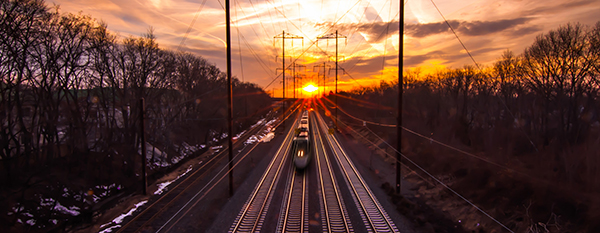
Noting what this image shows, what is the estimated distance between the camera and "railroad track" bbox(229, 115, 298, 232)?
12392 millimetres

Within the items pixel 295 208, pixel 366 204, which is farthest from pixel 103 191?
pixel 366 204

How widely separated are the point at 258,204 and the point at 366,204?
5.96 metres

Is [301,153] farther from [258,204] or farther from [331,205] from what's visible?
[331,205]

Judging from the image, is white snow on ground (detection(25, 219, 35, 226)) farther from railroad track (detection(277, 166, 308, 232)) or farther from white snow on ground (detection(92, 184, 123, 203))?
railroad track (detection(277, 166, 308, 232))

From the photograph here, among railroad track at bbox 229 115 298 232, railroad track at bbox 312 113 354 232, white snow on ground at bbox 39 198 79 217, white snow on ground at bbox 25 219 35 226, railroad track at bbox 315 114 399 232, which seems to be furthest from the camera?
white snow on ground at bbox 39 198 79 217

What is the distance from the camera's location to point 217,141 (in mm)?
44344

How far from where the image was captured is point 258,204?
15.2 meters

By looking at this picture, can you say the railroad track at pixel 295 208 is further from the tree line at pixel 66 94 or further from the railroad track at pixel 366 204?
the tree line at pixel 66 94

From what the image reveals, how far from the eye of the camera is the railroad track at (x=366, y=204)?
12.0 meters

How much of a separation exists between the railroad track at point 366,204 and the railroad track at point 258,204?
497 cm

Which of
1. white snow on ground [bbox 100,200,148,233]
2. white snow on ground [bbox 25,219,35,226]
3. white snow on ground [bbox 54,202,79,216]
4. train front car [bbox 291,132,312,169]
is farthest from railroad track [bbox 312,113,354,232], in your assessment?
white snow on ground [bbox 25,219,35,226]

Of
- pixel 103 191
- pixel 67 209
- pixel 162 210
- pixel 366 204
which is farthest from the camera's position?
pixel 103 191

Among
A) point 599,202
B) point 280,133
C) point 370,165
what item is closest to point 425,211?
point 599,202

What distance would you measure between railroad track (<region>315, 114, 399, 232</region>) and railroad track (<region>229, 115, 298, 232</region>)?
196 inches
